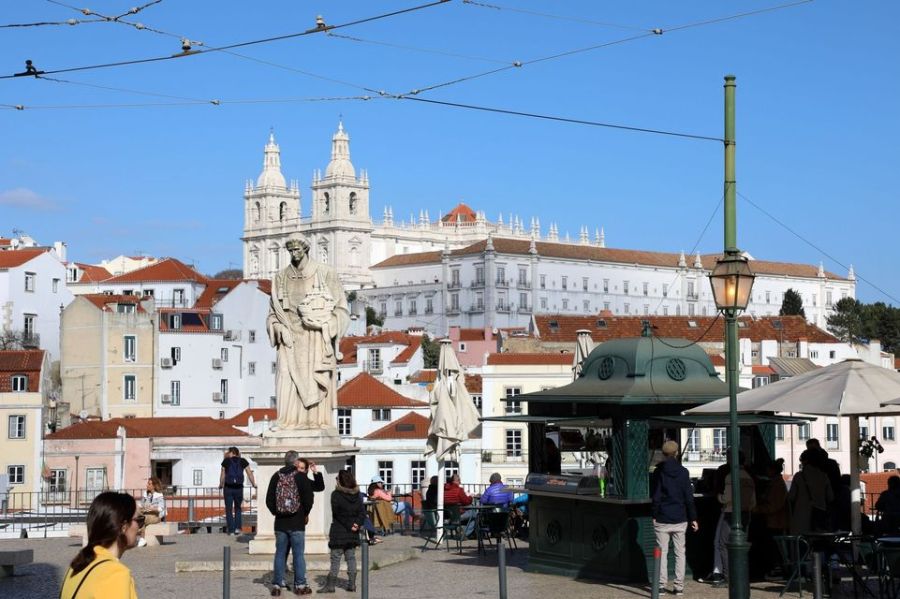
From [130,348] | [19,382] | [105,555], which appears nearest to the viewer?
[105,555]

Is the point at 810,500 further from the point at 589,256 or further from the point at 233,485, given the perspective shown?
the point at 589,256

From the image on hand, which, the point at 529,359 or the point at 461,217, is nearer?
the point at 529,359

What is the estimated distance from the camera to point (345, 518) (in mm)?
13102

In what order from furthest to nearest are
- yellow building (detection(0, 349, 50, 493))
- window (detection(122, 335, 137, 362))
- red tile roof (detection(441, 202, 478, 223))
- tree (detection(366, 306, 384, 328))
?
1. red tile roof (detection(441, 202, 478, 223))
2. tree (detection(366, 306, 384, 328))
3. window (detection(122, 335, 137, 362))
4. yellow building (detection(0, 349, 50, 493))

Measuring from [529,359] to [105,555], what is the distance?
57.1 meters

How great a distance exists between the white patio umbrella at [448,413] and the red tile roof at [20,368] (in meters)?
38.1

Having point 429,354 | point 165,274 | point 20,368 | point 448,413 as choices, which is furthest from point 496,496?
point 429,354

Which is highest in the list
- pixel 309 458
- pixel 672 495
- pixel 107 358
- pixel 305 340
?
pixel 107 358

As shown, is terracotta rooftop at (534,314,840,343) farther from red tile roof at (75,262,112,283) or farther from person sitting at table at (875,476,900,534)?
person sitting at table at (875,476,900,534)

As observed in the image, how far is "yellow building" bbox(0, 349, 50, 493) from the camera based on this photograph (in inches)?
2197

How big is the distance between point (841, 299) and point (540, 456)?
168 meters

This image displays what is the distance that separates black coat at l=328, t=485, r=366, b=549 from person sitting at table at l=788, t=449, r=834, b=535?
12.8 ft

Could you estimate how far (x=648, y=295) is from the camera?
16250cm

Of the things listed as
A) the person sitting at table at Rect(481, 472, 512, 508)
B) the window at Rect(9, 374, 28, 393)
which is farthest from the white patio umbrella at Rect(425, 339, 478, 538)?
the window at Rect(9, 374, 28, 393)
